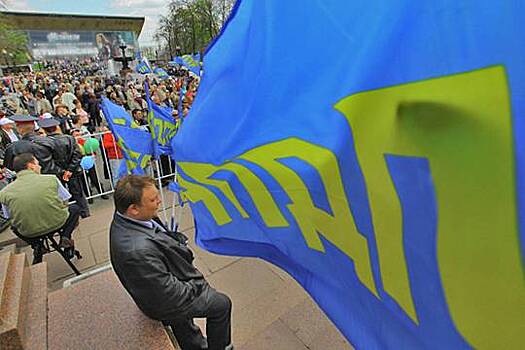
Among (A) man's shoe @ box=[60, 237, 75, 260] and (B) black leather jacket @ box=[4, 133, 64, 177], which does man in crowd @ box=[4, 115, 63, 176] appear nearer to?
(B) black leather jacket @ box=[4, 133, 64, 177]

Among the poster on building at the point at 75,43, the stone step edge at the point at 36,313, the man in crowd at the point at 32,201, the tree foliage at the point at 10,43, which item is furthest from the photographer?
the poster on building at the point at 75,43

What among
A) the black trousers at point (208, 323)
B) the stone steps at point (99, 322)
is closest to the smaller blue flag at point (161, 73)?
the stone steps at point (99, 322)

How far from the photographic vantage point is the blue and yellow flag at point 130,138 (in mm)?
4617

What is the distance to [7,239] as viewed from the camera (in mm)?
5270

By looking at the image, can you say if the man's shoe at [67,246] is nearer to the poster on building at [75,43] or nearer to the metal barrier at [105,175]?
the metal barrier at [105,175]

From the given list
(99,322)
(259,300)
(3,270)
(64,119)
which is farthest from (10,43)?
(259,300)

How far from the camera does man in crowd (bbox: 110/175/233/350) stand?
221 cm

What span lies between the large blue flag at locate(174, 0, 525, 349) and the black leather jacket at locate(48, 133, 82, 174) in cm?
409

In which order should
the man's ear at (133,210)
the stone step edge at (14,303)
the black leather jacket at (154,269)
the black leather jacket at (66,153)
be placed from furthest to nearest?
the black leather jacket at (66,153) → the stone step edge at (14,303) → the man's ear at (133,210) → the black leather jacket at (154,269)

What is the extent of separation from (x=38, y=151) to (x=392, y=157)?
500cm

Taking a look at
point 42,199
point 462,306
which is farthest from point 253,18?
point 42,199

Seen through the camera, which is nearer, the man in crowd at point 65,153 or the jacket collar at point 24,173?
the jacket collar at point 24,173

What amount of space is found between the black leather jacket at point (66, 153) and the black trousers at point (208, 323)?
337 cm

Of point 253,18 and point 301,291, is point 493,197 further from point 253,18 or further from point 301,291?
point 301,291
